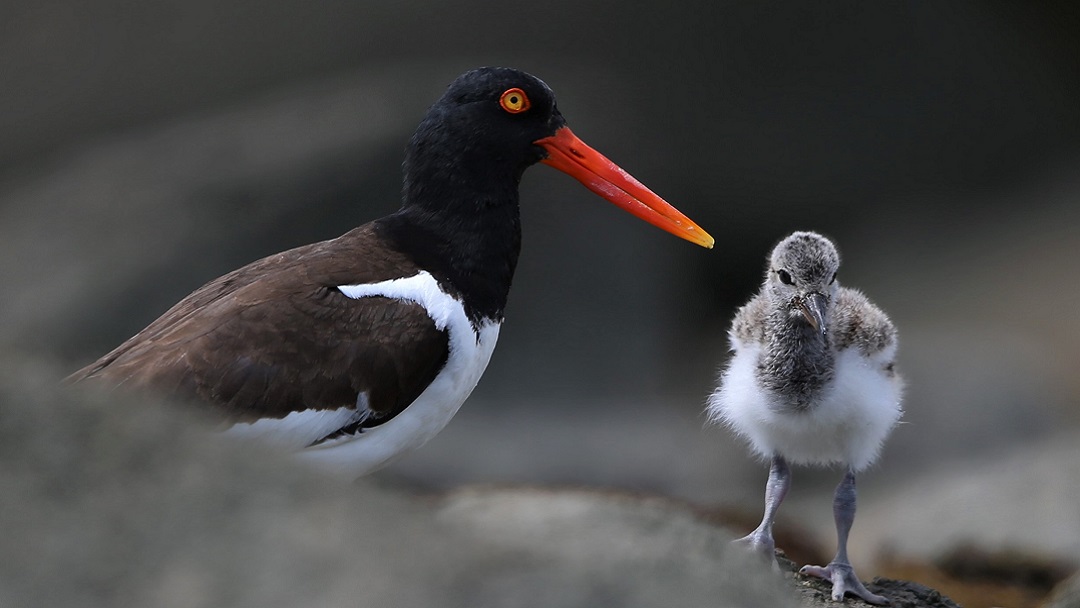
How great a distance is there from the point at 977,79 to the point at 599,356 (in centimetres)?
265

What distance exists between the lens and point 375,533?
141cm

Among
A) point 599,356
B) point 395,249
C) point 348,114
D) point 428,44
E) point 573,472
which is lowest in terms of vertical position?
point 573,472

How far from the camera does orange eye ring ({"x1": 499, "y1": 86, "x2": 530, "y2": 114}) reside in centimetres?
360

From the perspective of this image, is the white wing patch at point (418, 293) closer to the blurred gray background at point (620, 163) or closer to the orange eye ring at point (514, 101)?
the orange eye ring at point (514, 101)

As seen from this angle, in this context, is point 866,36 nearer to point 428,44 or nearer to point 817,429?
point 428,44

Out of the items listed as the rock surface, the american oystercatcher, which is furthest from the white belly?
the rock surface

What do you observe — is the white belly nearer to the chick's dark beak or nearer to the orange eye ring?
the orange eye ring

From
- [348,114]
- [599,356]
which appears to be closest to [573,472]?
[599,356]

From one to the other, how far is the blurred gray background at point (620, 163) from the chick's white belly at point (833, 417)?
226 cm

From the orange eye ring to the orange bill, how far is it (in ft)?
0.61

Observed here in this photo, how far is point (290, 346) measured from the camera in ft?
10.1

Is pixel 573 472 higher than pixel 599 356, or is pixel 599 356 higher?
pixel 599 356

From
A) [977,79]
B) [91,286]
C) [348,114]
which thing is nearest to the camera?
[91,286]

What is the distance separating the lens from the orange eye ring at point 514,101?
360cm
